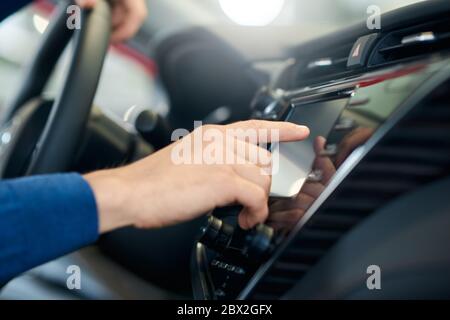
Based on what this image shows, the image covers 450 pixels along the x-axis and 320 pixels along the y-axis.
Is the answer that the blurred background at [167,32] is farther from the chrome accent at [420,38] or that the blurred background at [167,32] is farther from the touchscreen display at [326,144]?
the touchscreen display at [326,144]

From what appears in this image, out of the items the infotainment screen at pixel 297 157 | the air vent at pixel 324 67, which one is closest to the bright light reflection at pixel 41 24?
the air vent at pixel 324 67

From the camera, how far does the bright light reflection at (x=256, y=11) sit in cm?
198

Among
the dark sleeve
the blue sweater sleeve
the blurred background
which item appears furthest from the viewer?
the blurred background

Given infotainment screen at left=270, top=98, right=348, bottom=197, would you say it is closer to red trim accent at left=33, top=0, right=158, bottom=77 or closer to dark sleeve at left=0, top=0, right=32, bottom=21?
dark sleeve at left=0, top=0, right=32, bottom=21

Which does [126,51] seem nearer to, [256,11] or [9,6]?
[256,11]

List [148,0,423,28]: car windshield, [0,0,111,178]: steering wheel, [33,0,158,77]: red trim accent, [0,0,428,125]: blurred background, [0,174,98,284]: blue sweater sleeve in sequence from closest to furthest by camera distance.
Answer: [0,174,98,284]: blue sweater sleeve
[0,0,111,178]: steering wheel
[0,0,428,125]: blurred background
[148,0,423,28]: car windshield
[33,0,158,77]: red trim accent

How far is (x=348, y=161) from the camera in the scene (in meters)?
0.48

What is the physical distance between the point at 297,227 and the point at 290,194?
42 mm

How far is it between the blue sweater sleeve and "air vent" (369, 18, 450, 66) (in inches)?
15.5

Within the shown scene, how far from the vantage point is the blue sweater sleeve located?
1.44ft

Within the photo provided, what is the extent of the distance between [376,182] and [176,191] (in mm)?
Answer: 210

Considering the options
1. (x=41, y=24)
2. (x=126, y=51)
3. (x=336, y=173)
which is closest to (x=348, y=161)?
(x=336, y=173)

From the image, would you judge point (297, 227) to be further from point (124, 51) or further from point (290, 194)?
point (124, 51)

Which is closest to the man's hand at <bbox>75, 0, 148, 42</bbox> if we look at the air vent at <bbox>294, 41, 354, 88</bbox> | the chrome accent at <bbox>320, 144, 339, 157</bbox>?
the air vent at <bbox>294, 41, 354, 88</bbox>
